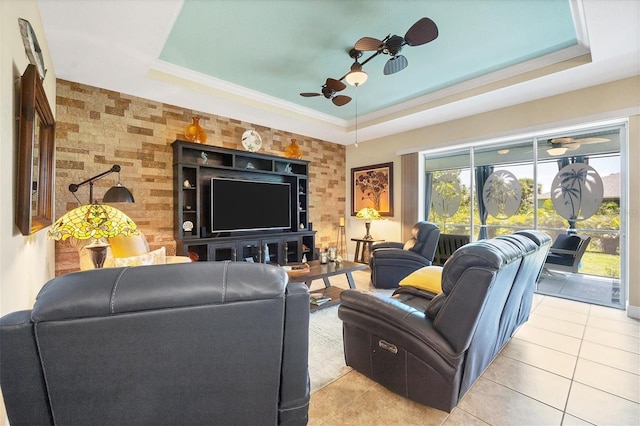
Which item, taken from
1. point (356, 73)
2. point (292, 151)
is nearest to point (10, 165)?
point (356, 73)

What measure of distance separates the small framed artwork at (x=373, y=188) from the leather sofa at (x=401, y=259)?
155cm

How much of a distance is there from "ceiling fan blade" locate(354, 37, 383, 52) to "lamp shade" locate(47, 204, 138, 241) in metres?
2.34

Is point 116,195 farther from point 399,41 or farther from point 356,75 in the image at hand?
point 399,41

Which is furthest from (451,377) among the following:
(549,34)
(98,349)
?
(549,34)

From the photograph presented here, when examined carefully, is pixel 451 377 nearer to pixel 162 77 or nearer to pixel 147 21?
pixel 147 21

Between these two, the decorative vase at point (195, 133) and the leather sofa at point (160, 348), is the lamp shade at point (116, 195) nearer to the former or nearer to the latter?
the decorative vase at point (195, 133)

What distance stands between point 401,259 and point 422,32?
109 inches

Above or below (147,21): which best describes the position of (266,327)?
below

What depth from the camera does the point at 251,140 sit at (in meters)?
4.75

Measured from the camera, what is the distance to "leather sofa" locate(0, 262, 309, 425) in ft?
2.46

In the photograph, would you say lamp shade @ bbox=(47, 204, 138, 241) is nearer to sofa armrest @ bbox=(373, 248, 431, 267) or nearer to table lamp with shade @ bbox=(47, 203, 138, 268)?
table lamp with shade @ bbox=(47, 203, 138, 268)

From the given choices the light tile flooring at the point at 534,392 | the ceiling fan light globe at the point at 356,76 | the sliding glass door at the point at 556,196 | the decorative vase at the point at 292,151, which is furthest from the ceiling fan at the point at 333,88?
the light tile flooring at the point at 534,392

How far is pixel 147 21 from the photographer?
2.27m

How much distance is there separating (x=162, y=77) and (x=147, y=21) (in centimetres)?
118
